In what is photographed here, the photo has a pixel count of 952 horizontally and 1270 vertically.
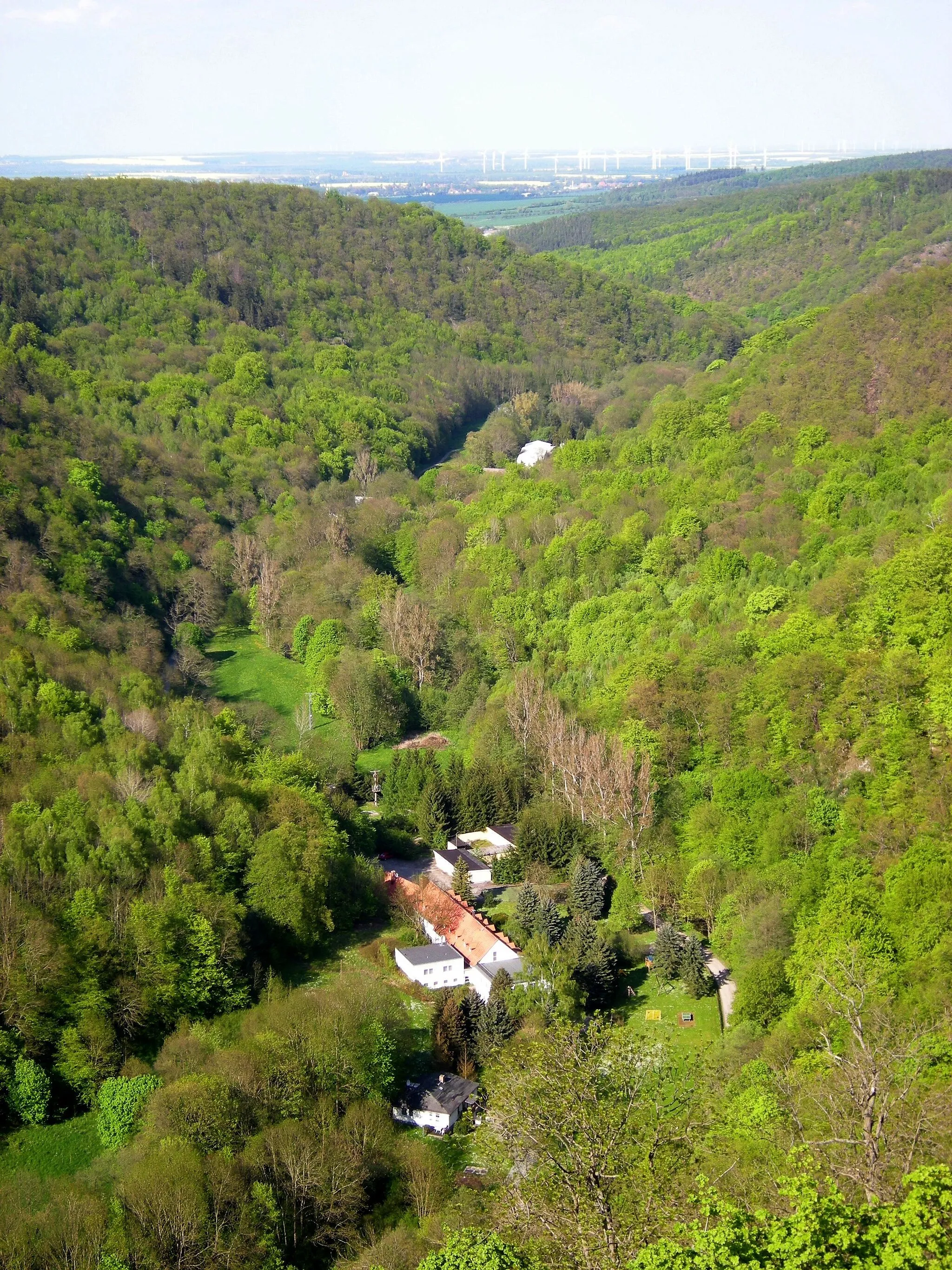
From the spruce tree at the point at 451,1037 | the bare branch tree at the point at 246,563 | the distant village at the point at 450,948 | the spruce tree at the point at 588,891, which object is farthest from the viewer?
the bare branch tree at the point at 246,563

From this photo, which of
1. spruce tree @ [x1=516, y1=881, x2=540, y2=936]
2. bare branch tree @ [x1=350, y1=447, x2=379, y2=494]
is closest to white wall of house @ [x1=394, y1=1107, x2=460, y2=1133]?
spruce tree @ [x1=516, y1=881, x2=540, y2=936]

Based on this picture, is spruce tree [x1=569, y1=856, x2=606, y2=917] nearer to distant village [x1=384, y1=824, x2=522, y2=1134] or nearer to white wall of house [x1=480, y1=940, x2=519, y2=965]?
distant village [x1=384, y1=824, x2=522, y2=1134]

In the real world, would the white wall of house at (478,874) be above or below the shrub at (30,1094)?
below

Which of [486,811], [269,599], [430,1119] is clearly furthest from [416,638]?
[430,1119]

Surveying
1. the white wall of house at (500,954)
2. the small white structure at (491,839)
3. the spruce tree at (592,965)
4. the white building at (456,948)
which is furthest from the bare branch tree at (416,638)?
the spruce tree at (592,965)

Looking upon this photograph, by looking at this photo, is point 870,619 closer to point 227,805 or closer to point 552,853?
point 552,853

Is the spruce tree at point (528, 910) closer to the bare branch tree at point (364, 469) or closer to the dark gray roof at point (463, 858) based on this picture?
the dark gray roof at point (463, 858)
